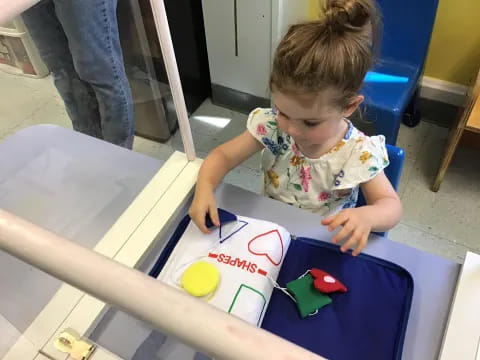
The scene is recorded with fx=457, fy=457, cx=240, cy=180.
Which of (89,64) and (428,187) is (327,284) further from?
(428,187)

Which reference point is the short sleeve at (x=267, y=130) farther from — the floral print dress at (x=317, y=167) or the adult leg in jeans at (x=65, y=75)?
the adult leg in jeans at (x=65, y=75)

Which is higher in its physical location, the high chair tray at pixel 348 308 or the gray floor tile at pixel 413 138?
the high chair tray at pixel 348 308

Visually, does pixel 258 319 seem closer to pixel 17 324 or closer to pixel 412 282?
pixel 412 282

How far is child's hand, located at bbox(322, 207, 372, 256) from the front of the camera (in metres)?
0.63

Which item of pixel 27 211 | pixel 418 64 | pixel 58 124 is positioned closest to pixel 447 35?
pixel 418 64

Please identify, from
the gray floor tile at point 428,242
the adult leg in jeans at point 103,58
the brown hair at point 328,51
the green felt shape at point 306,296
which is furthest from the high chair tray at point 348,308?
the gray floor tile at point 428,242

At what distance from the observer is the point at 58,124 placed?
3.05 feet

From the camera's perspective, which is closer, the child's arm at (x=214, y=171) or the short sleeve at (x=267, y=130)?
the child's arm at (x=214, y=171)

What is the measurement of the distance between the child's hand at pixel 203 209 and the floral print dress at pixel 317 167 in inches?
6.6

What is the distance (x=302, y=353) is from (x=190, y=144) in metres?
0.56

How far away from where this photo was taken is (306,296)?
61 cm

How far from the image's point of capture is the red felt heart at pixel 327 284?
62 cm

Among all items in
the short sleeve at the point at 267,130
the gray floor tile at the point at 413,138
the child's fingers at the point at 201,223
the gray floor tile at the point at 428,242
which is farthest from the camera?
the gray floor tile at the point at 413,138

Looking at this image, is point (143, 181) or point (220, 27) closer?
point (143, 181)
